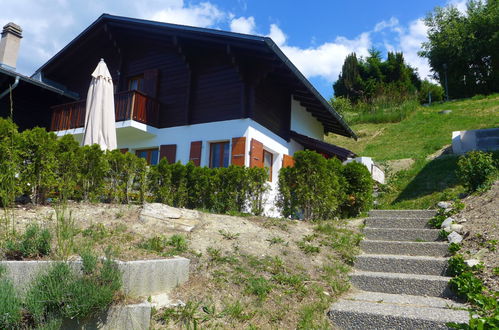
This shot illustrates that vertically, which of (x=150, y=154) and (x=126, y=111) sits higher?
(x=126, y=111)

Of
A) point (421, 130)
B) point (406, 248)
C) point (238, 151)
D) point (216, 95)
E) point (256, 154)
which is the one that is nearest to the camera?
point (406, 248)

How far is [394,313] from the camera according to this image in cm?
376

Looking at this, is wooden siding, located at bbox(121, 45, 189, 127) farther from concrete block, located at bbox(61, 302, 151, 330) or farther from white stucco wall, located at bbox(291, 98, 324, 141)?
concrete block, located at bbox(61, 302, 151, 330)

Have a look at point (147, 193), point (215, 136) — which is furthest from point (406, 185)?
point (147, 193)

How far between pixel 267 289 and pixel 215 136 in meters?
6.99

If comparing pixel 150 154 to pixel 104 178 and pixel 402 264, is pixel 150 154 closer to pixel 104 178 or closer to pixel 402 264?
pixel 104 178

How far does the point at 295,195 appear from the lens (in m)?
7.77

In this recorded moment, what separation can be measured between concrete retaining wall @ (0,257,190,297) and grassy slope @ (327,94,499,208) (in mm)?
6932

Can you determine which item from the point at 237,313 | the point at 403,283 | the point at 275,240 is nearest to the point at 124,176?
the point at 275,240

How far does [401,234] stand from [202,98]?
281 inches

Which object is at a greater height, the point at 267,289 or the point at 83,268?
the point at 83,268

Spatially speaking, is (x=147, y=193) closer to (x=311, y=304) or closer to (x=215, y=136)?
(x=215, y=136)

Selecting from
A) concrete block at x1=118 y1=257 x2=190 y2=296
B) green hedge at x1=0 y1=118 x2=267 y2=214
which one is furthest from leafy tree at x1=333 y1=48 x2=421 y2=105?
concrete block at x1=118 y1=257 x2=190 y2=296

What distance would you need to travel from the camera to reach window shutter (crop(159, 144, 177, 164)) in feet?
36.6
